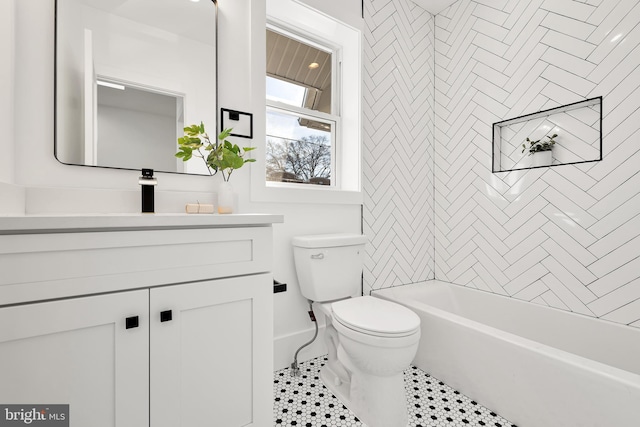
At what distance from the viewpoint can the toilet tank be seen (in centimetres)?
159

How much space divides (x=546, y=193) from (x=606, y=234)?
0.36m

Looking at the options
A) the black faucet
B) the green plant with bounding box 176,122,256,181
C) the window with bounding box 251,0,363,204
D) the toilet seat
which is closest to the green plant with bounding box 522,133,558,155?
the window with bounding box 251,0,363,204

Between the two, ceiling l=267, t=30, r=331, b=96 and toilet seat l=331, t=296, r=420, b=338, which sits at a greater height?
ceiling l=267, t=30, r=331, b=96

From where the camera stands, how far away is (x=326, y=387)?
1539 millimetres

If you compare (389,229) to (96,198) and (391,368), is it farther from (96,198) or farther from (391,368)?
(96,198)

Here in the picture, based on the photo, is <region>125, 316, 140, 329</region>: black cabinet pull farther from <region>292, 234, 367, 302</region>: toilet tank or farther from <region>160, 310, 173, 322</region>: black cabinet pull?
<region>292, 234, 367, 302</region>: toilet tank

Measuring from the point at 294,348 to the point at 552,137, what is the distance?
6.80 ft

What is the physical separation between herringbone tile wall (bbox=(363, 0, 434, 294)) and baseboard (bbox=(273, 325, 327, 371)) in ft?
1.64

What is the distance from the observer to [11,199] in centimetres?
95

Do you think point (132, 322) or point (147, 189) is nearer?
point (132, 322)

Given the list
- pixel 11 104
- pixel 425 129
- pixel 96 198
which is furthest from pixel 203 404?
pixel 425 129

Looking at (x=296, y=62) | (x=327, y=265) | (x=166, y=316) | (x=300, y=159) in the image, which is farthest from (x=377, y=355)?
(x=296, y=62)

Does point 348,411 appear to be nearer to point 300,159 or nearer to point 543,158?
point 300,159

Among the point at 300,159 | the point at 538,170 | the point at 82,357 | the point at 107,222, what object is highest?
the point at 300,159
